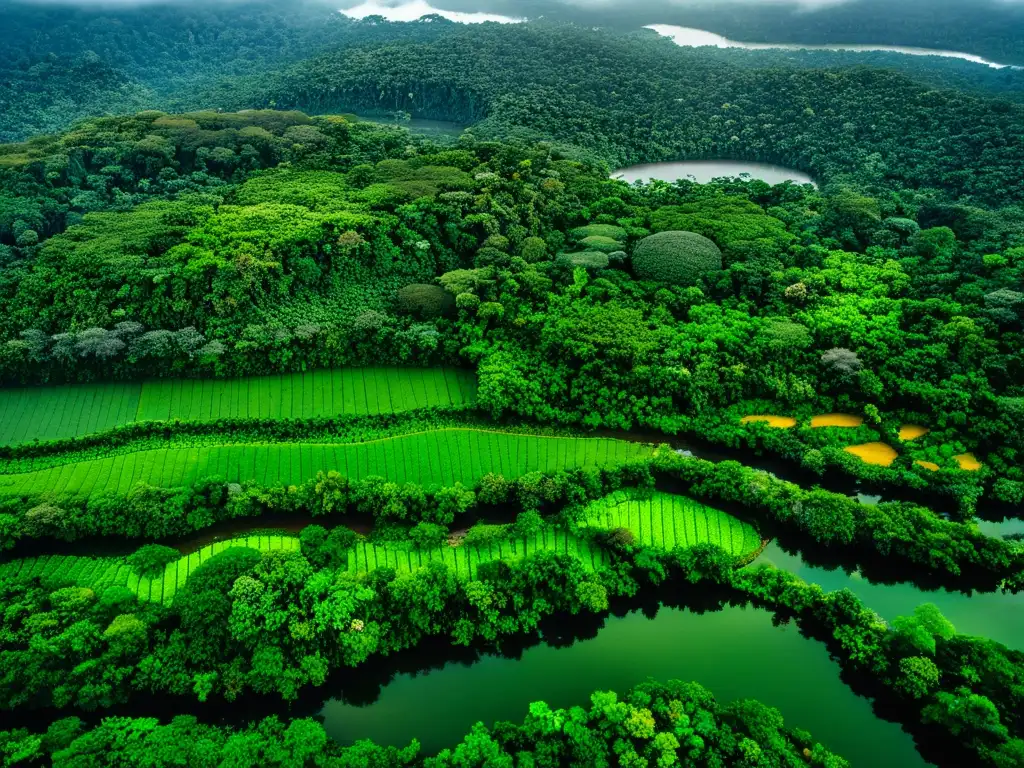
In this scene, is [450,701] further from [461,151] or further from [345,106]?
[345,106]

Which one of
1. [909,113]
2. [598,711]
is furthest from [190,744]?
[909,113]

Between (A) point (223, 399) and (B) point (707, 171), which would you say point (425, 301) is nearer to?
(A) point (223, 399)

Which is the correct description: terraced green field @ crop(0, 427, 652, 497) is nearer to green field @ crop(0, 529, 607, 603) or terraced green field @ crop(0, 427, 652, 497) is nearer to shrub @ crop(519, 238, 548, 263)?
green field @ crop(0, 529, 607, 603)

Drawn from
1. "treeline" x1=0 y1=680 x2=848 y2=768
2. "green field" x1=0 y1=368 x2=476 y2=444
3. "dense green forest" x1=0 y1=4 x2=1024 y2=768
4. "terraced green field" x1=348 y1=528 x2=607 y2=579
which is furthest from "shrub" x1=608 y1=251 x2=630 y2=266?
"treeline" x1=0 y1=680 x2=848 y2=768

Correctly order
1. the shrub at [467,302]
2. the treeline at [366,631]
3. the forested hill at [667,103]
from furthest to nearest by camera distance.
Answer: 1. the forested hill at [667,103]
2. the shrub at [467,302]
3. the treeline at [366,631]

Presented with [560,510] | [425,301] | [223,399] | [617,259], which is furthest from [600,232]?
[223,399]

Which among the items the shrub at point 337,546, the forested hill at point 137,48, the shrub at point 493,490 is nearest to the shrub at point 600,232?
the shrub at point 493,490

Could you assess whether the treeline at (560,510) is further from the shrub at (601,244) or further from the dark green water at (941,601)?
the shrub at (601,244)
